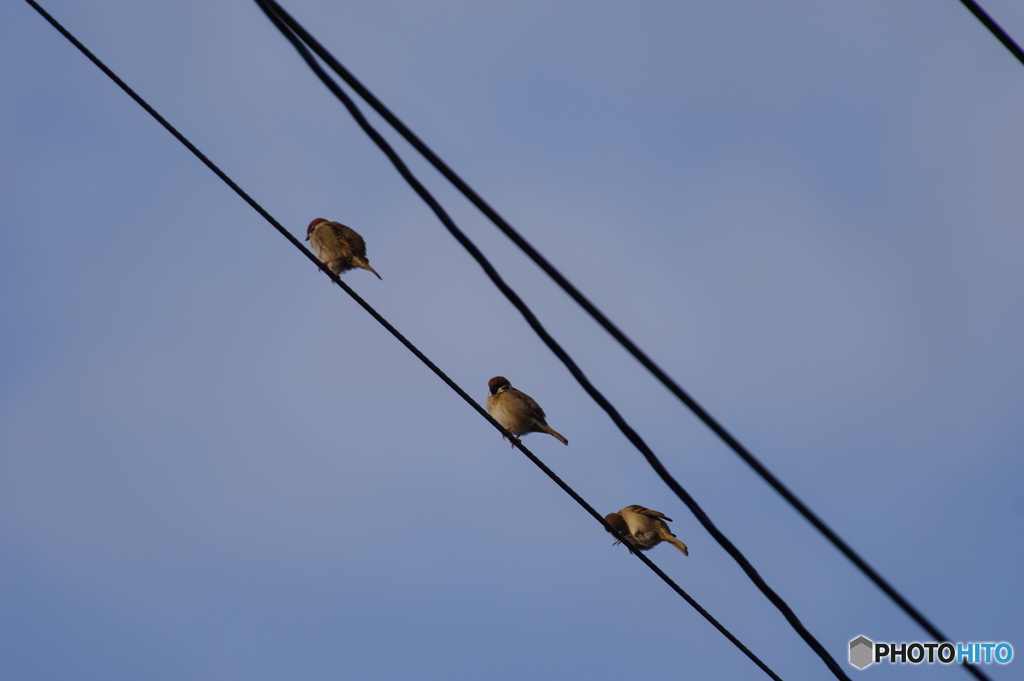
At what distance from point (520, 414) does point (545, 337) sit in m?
7.90

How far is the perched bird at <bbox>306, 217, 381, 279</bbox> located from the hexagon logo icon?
6493mm

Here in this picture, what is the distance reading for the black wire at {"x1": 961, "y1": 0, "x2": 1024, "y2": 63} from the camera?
3.24 m

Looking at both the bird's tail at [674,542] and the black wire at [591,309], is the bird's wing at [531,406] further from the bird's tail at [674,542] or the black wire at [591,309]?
the black wire at [591,309]

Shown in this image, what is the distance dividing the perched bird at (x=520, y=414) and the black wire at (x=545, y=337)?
24.1 feet

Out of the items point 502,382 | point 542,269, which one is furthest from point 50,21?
point 502,382

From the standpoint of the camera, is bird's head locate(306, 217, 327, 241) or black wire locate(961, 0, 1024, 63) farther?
bird's head locate(306, 217, 327, 241)

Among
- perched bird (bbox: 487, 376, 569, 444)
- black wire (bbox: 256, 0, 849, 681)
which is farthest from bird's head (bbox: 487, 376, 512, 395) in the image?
black wire (bbox: 256, 0, 849, 681)

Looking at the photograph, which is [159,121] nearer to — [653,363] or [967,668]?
[653,363]

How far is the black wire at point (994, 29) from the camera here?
324 cm

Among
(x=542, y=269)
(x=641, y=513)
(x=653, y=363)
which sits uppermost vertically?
(x=641, y=513)

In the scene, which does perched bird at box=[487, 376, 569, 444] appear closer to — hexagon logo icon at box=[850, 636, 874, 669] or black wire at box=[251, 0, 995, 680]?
hexagon logo icon at box=[850, 636, 874, 669]

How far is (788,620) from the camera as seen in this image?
3.93m

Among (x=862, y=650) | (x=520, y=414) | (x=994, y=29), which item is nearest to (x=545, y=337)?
(x=994, y=29)

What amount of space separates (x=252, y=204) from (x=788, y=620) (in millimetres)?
3498
